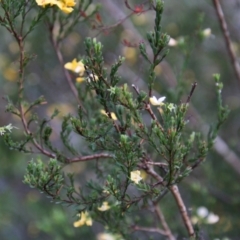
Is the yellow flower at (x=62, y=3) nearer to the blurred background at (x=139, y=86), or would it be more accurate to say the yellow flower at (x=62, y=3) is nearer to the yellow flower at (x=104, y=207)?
the yellow flower at (x=104, y=207)

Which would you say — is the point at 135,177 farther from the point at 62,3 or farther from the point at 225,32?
the point at 225,32

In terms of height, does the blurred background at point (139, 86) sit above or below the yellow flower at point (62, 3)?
above

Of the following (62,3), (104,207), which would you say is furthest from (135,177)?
(62,3)

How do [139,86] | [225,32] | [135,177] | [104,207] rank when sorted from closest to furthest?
[135,177] < [104,207] < [225,32] < [139,86]

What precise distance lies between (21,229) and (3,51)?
53.2 inches

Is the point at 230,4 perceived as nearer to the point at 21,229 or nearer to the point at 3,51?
the point at 3,51

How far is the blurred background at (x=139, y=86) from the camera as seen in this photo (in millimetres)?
2447

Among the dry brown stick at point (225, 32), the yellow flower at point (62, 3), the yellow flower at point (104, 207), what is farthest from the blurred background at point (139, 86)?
the yellow flower at point (62, 3)

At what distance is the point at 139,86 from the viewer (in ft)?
9.24

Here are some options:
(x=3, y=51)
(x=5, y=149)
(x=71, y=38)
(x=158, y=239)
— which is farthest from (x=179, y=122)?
(x=3, y=51)

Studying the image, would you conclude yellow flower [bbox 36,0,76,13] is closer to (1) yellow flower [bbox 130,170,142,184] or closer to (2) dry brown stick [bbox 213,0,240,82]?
(1) yellow flower [bbox 130,170,142,184]

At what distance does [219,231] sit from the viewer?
2.06m

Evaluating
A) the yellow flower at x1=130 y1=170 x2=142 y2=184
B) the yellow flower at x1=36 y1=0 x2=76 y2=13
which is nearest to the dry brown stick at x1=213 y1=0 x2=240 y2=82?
the yellow flower at x1=36 y1=0 x2=76 y2=13

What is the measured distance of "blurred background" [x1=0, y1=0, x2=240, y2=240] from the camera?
2.45 meters
